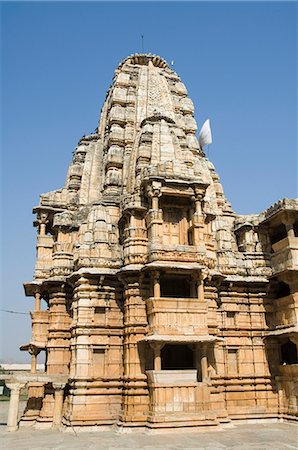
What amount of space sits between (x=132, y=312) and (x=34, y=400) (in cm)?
747

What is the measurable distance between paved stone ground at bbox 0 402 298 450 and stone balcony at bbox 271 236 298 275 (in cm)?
838

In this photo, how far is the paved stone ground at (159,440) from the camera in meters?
16.7

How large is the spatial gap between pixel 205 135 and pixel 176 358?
18177 millimetres

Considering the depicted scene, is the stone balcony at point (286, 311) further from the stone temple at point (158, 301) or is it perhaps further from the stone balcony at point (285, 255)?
the stone balcony at point (285, 255)

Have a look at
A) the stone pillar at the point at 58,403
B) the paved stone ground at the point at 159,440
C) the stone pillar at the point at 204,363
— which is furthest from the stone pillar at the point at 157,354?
the stone pillar at the point at 58,403

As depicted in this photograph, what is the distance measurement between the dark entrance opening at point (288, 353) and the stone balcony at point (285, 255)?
478 centimetres

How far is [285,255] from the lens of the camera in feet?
82.2

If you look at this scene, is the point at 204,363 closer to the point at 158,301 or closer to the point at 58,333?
the point at 158,301

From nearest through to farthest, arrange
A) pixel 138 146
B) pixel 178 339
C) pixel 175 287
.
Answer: pixel 178 339, pixel 175 287, pixel 138 146

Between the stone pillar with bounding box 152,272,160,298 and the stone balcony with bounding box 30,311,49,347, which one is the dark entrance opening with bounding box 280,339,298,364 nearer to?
the stone pillar with bounding box 152,272,160,298

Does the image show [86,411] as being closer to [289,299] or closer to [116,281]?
[116,281]

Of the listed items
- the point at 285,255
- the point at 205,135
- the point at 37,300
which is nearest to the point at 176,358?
the point at 285,255

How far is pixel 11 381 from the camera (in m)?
22.1

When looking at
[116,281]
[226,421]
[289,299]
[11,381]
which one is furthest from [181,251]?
[11,381]
